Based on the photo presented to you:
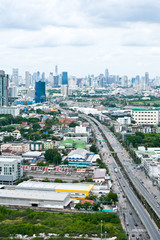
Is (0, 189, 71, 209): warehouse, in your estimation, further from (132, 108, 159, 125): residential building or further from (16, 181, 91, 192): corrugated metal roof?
(132, 108, 159, 125): residential building

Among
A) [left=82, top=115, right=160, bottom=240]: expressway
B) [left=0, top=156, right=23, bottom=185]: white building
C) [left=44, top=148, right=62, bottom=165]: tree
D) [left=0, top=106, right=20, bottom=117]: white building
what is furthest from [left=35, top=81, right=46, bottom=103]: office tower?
[left=0, top=156, right=23, bottom=185]: white building

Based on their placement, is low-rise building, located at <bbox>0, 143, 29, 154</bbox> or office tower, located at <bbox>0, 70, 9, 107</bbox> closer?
low-rise building, located at <bbox>0, 143, 29, 154</bbox>

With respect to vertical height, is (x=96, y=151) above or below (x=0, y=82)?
below

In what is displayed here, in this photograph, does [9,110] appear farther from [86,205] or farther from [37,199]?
[86,205]

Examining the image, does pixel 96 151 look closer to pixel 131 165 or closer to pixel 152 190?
pixel 131 165

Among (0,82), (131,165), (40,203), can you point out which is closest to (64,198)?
(40,203)

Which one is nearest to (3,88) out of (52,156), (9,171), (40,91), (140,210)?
(40,91)
